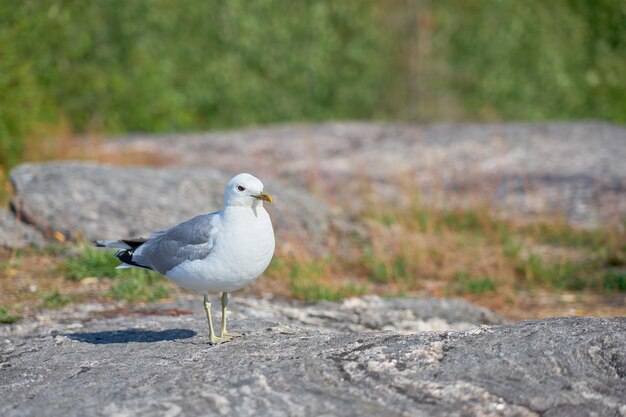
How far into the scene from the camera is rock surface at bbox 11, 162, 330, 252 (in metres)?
8.63

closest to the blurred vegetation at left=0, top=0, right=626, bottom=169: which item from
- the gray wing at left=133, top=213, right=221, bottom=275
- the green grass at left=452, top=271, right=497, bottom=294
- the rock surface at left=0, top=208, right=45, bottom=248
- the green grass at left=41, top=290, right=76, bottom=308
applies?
the rock surface at left=0, top=208, right=45, bottom=248

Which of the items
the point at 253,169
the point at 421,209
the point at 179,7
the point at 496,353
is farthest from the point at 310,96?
the point at 496,353

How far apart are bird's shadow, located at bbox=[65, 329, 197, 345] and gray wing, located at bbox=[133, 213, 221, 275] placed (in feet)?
1.41

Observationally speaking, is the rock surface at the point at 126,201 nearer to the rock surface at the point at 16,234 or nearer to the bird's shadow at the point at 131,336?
the rock surface at the point at 16,234

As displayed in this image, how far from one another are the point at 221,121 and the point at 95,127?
5116 millimetres

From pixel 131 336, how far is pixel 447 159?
780 centimetres

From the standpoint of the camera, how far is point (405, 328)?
256 inches

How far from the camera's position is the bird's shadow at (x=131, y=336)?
5.55m

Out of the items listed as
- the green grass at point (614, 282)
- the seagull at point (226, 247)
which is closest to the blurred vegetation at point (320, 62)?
the green grass at point (614, 282)

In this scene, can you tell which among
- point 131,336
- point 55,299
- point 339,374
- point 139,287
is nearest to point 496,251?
point 139,287

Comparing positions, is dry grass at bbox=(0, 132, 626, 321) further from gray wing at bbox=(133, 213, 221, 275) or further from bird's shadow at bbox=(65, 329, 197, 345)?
gray wing at bbox=(133, 213, 221, 275)

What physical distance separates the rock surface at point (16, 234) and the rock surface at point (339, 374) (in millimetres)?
2975

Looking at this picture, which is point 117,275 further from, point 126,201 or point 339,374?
point 339,374

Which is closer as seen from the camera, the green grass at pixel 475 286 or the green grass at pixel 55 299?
the green grass at pixel 55 299
